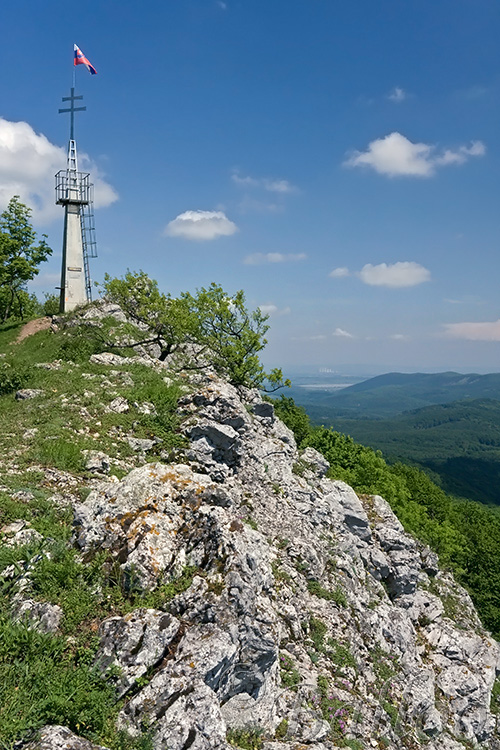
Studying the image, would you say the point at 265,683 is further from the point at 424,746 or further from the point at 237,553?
the point at 424,746

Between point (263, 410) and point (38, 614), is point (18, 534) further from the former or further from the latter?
point (263, 410)

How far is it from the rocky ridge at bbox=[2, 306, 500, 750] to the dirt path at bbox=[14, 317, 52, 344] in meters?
23.9

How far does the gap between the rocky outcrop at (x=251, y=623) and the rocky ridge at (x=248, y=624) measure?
0.04 m

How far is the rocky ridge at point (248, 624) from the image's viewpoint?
7.65 metres

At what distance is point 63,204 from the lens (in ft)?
135

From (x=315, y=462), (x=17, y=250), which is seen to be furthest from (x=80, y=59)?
(x=315, y=462)

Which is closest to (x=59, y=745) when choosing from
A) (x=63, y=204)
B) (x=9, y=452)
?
(x=9, y=452)

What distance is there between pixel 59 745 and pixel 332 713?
6.93 metres

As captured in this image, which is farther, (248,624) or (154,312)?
(154,312)

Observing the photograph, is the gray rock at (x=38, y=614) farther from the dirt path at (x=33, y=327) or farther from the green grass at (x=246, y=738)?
the dirt path at (x=33, y=327)

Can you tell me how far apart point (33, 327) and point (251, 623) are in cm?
3742

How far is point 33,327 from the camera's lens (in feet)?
127

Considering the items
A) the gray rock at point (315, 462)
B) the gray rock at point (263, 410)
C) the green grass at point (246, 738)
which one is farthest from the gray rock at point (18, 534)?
the gray rock at point (315, 462)

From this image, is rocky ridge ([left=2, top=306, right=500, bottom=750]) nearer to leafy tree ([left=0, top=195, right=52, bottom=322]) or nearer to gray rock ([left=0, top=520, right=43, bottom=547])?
gray rock ([left=0, top=520, right=43, bottom=547])
